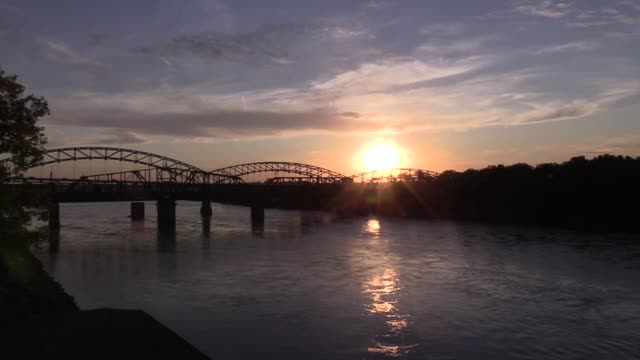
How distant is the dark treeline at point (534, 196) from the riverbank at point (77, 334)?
69004 millimetres

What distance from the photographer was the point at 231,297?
2641cm

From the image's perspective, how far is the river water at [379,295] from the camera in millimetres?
18250

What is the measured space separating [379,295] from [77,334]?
620 inches

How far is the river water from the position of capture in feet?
59.9

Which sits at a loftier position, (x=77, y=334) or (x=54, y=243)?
(x=77, y=334)

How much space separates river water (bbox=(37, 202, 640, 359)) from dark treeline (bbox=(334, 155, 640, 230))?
27053 millimetres

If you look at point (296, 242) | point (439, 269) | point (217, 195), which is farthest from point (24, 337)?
point (217, 195)

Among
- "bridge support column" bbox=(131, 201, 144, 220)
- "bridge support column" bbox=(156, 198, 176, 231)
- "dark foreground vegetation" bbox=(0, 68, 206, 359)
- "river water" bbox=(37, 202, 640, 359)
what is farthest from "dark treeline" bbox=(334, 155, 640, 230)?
"dark foreground vegetation" bbox=(0, 68, 206, 359)

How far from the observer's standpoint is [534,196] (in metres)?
90.2

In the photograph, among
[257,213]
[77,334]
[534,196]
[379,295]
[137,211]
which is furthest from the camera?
[137,211]

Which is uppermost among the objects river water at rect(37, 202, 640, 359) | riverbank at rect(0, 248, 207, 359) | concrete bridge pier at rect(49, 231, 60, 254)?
riverbank at rect(0, 248, 207, 359)

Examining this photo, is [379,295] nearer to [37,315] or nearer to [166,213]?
[37,315]

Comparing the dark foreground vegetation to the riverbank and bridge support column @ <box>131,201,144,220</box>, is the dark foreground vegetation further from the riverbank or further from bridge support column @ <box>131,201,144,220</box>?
bridge support column @ <box>131,201,144,220</box>

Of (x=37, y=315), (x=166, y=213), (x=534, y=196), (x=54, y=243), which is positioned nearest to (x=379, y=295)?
(x=37, y=315)
